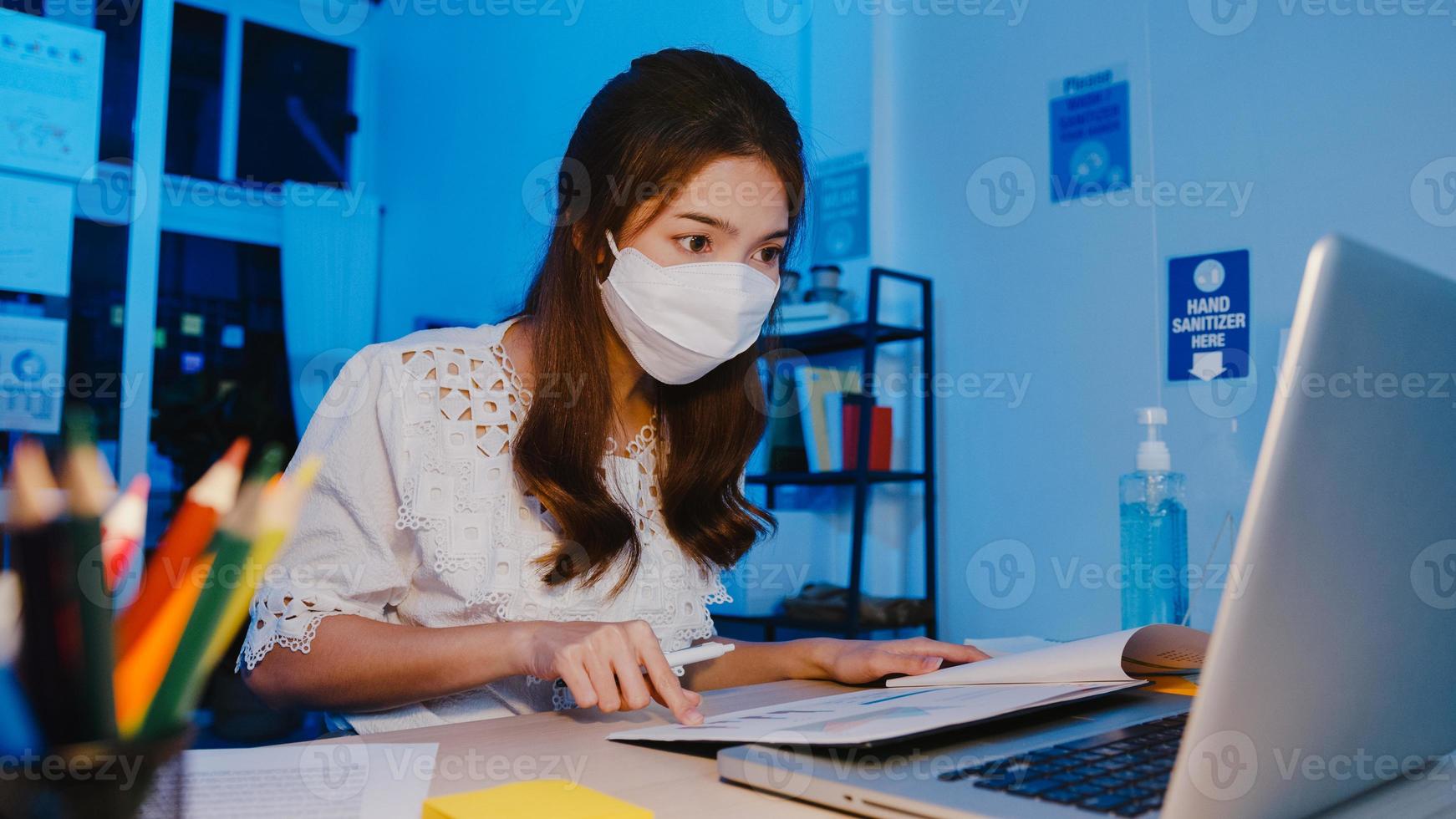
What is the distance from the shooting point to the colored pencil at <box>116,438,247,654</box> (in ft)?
0.99

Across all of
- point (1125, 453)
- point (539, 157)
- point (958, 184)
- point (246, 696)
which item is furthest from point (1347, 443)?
point (539, 157)

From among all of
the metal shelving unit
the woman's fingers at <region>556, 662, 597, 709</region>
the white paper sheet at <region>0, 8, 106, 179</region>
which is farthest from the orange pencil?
the white paper sheet at <region>0, 8, 106, 179</region>

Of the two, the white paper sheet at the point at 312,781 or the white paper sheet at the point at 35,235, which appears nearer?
the white paper sheet at the point at 312,781

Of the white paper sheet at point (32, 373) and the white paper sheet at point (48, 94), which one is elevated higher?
the white paper sheet at point (48, 94)

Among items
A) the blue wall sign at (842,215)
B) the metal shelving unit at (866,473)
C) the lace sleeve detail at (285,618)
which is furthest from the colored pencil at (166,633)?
the blue wall sign at (842,215)

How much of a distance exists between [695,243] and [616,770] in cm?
65

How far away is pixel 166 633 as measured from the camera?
Result: 12.2 inches

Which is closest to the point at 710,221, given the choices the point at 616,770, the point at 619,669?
the point at 619,669

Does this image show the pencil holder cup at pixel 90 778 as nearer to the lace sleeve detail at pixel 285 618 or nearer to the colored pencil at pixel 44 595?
the colored pencil at pixel 44 595

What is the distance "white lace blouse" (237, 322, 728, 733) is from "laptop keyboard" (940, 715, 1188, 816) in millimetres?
585

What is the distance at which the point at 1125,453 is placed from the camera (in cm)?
199

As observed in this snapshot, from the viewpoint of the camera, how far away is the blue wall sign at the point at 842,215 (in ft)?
8.10

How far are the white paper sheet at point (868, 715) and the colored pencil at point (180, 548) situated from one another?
0.35 meters

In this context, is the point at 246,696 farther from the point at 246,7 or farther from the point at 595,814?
the point at 246,7
